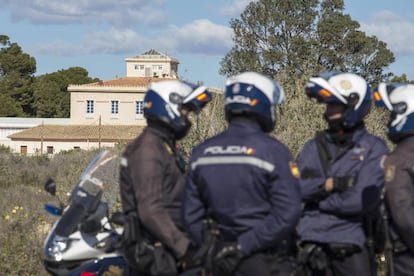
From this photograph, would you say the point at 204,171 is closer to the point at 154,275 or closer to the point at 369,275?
the point at 154,275

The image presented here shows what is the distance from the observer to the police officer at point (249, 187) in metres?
5.21

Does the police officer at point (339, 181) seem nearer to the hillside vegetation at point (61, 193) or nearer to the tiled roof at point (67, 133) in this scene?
the hillside vegetation at point (61, 193)

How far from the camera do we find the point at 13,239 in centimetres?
1046

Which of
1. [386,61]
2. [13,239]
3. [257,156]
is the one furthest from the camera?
[386,61]

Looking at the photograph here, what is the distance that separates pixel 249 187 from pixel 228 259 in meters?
0.43

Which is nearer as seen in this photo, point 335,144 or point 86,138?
point 335,144

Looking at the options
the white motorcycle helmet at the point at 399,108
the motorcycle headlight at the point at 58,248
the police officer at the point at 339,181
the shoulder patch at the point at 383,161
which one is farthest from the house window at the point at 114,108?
the shoulder patch at the point at 383,161

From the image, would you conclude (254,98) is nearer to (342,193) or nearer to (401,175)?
(342,193)

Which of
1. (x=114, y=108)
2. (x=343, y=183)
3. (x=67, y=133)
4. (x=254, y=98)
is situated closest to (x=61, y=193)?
(x=343, y=183)

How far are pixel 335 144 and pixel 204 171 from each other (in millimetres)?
1105

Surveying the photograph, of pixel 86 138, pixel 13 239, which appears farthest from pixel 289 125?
pixel 86 138

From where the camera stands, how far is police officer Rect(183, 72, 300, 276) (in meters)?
5.21

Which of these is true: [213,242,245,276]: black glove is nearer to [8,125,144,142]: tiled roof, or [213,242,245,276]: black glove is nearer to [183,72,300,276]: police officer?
[183,72,300,276]: police officer

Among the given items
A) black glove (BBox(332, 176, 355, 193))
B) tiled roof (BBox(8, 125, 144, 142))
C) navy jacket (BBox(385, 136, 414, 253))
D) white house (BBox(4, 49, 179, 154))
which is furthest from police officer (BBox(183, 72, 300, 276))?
tiled roof (BBox(8, 125, 144, 142))
